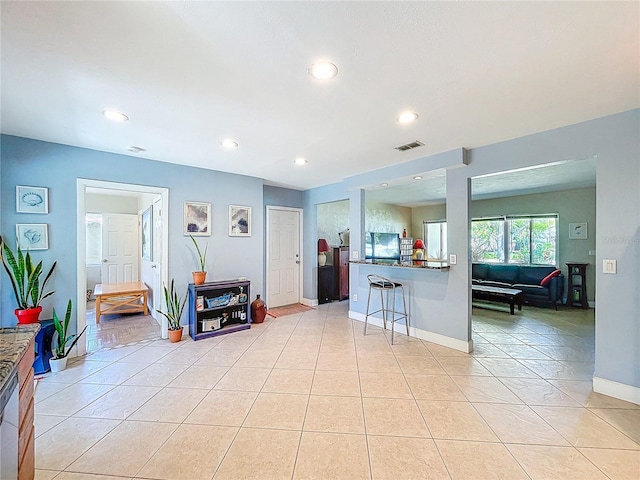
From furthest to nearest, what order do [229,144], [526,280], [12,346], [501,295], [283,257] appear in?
[526,280] → [283,257] → [501,295] → [229,144] → [12,346]

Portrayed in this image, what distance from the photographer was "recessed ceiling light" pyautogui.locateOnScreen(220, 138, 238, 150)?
9.68ft

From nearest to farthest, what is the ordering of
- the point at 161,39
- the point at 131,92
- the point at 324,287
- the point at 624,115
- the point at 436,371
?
the point at 161,39
the point at 131,92
the point at 624,115
the point at 436,371
the point at 324,287

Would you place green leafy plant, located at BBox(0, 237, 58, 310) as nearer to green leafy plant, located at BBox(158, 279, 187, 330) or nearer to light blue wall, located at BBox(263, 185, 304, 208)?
green leafy plant, located at BBox(158, 279, 187, 330)

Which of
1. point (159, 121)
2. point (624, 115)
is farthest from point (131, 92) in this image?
point (624, 115)

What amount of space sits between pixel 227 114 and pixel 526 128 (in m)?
2.80

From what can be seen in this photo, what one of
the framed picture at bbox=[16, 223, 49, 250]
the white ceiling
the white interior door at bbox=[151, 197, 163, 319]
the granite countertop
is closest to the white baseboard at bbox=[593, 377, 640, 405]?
the white ceiling

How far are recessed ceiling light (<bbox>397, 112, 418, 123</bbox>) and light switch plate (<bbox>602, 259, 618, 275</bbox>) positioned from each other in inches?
81.6

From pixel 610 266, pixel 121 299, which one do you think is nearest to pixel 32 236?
pixel 121 299

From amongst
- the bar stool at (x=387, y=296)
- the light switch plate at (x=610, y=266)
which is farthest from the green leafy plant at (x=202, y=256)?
the light switch plate at (x=610, y=266)

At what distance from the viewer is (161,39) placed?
1455mm

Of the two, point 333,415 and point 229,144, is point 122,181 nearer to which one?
point 229,144

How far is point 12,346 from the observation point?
120 centimetres

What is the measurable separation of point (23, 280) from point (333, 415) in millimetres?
3277

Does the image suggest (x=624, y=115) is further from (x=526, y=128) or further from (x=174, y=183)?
(x=174, y=183)
